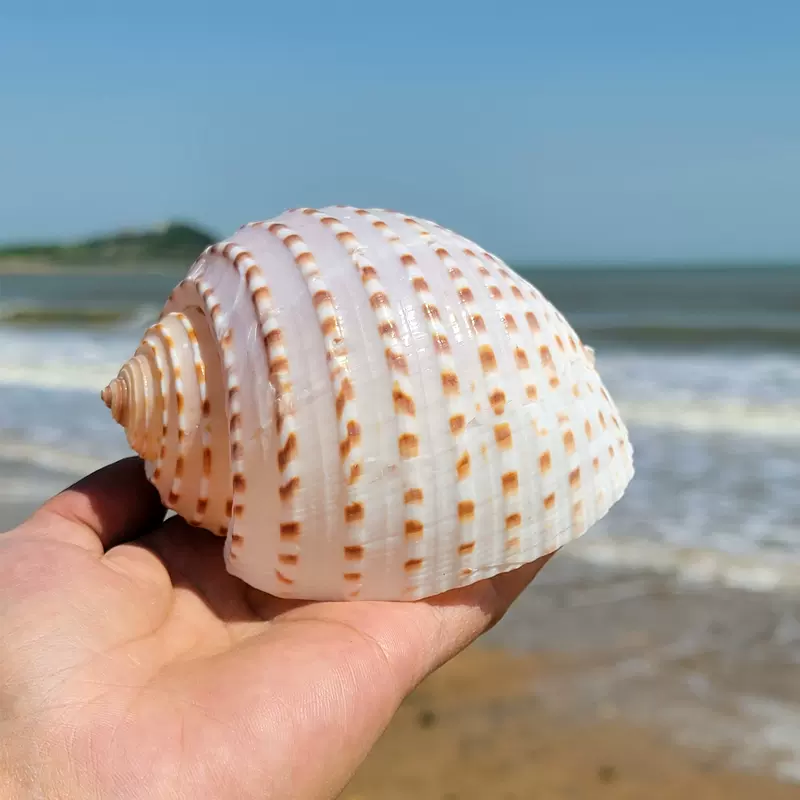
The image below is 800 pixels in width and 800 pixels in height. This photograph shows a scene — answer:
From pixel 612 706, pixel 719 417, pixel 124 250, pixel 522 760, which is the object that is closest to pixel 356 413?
pixel 522 760

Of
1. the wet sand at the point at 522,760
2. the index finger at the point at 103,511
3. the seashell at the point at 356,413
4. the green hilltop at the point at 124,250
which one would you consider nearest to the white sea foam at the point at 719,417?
the wet sand at the point at 522,760

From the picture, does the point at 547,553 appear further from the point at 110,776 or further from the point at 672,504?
the point at 672,504

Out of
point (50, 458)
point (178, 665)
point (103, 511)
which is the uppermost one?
point (103, 511)

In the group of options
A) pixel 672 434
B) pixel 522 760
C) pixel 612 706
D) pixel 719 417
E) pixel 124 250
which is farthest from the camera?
A: pixel 124 250

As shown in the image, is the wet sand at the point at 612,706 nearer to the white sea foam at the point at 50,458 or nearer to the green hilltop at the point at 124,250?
the white sea foam at the point at 50,458

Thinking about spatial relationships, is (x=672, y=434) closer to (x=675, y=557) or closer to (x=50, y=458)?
(x=675, y=557)
